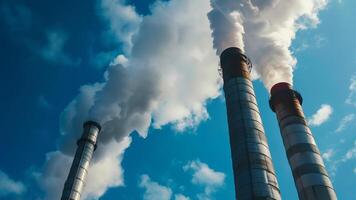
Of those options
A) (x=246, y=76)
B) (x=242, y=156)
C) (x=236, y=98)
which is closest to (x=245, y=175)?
(x=242, y=156)

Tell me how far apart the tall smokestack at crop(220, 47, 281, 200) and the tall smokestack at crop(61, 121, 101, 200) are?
15231 mm

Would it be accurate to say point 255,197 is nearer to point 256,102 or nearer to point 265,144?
point 265,144

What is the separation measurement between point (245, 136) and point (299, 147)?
432 centimetres

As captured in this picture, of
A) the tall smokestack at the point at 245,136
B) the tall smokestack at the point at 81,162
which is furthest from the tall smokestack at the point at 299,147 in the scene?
the tall smokestack at the point at 81,162

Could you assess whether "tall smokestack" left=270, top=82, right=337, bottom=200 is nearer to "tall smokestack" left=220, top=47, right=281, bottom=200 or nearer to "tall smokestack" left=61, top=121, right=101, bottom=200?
"tall smokestack" left=220, top=47, right=281, bottom=200

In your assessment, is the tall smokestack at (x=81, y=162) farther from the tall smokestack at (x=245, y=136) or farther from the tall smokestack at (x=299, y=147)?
the tall smokestack at (x=299, y=147)

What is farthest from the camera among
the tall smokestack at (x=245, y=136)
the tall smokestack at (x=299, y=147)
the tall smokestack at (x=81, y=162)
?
the tall smokestack at (x=81, y=162)

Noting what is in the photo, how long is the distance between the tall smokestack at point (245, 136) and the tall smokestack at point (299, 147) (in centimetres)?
265

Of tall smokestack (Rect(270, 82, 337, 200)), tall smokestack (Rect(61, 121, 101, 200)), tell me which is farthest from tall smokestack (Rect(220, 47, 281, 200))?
tall smokestack (Rect(61, 121, 101, 200))

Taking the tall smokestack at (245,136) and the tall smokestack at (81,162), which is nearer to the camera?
the tall smokestack at (245,136)

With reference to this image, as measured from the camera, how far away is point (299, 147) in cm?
2216

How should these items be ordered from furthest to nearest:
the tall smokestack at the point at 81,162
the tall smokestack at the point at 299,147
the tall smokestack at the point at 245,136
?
the tall smokestack at the point at 81,162, the tall smokestack at the point at 299,147, the tall smokestack at the point at 245,136

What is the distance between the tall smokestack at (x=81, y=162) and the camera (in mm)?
28328

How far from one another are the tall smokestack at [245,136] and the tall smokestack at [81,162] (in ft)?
50.0
